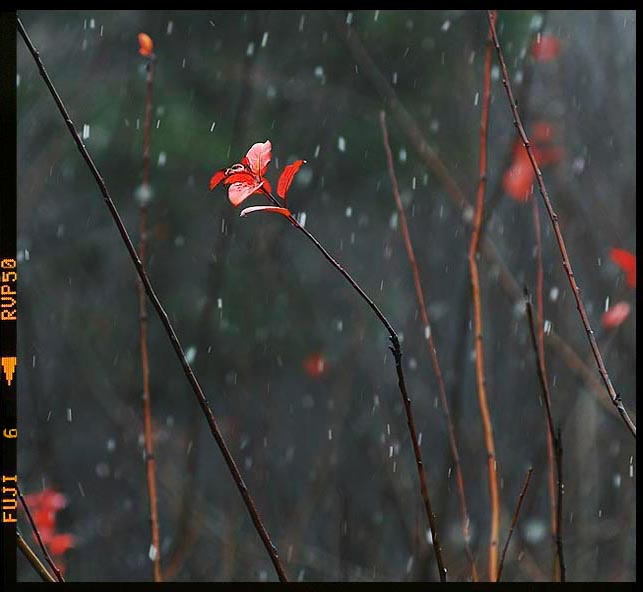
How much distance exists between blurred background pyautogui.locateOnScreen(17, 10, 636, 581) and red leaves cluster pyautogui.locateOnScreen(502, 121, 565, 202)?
2.8 inches

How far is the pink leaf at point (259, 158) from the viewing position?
80cm

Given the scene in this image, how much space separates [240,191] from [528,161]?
5.73 ft

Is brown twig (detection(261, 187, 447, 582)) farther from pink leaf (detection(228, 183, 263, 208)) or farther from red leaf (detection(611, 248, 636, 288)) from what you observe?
red leaf (detection(611, 248, 636, 288))

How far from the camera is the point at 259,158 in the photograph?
0.81 metres

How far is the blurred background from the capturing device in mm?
3490

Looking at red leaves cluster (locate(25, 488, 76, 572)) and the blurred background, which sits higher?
the blurred background

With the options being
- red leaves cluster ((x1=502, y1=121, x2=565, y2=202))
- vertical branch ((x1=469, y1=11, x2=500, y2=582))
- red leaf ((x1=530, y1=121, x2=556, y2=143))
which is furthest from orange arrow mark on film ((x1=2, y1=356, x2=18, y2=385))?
red leaf ((x1=530, y1=121, x2=556, y2=143))

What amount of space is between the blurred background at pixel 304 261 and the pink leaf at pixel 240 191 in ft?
7.78

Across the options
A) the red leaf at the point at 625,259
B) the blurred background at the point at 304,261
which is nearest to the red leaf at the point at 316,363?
the blurred background at the point at 304,261

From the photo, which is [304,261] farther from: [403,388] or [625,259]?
[403,388]

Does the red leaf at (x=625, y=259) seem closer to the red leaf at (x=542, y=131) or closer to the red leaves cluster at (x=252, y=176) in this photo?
the red leaves cluster at (x=252, y=176)

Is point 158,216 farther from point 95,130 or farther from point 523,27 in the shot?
point 523,27

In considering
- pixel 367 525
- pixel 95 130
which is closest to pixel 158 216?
pixel 95 130

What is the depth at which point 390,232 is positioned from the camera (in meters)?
4.36
